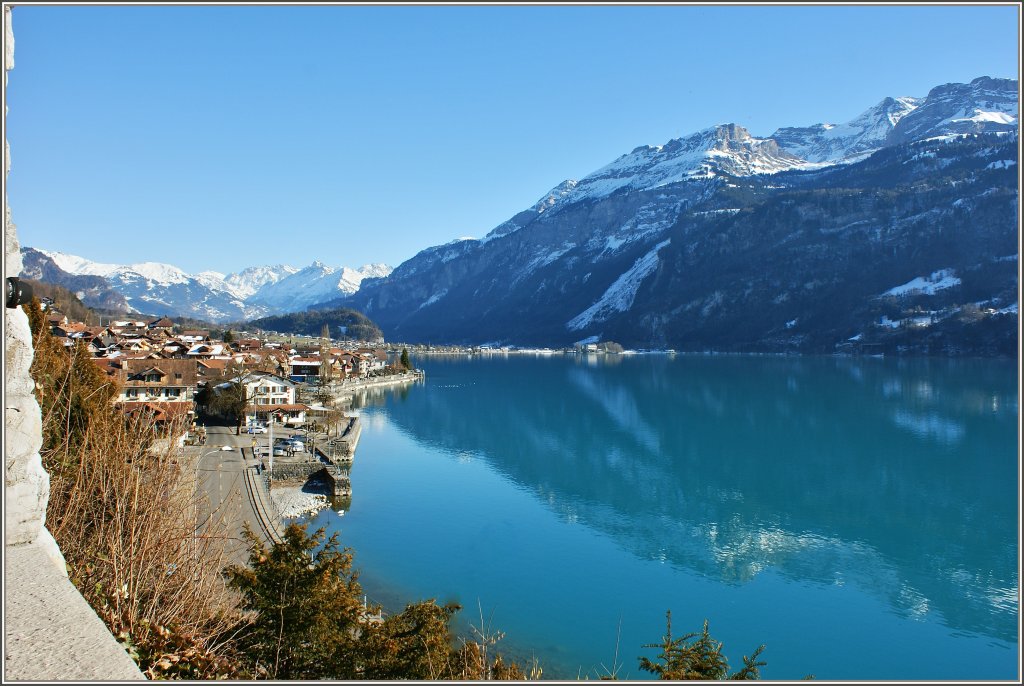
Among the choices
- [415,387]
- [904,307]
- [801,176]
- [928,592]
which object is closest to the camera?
[928,592]

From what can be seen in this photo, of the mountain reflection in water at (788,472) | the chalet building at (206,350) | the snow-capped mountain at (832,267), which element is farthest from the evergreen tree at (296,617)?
the snow-capped mountain at (832,267)

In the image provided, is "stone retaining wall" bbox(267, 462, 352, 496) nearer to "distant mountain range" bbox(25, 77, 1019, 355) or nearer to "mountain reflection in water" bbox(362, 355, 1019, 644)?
"mountain reflection in water" bbox(362, 355, 1019, 644)

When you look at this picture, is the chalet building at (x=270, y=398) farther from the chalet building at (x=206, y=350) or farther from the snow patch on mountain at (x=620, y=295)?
the snow patch on mountain at (x=620, y=295)

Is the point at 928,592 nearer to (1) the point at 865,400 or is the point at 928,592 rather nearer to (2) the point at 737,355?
(1) the point at 865,400

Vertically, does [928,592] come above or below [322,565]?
below

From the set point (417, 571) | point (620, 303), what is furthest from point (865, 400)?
point (620, 303)

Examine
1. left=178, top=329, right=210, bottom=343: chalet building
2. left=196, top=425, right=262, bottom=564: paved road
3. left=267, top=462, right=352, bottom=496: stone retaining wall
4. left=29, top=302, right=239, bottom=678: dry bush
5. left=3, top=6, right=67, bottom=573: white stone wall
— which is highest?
left=178, top=329, right=210, bottom=343: chalet building

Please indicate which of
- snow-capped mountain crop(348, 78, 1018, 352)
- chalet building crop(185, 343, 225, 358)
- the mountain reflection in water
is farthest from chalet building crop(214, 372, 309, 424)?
snow-capped mountain crop(348, 78, 1018, 352)
